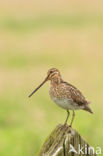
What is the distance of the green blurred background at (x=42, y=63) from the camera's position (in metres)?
9.04

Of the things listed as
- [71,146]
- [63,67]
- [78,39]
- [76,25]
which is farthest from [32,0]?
[71,146]

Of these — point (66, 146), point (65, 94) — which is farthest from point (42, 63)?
point (66, 146)

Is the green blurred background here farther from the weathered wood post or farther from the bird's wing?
the weathered wood post

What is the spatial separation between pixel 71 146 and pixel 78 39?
1310 cm

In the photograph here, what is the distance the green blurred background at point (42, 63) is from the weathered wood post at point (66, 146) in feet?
12.1

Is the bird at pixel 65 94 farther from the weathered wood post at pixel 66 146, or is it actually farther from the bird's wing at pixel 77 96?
the weathered wood post at pixel 66 146

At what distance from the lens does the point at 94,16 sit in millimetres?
22594

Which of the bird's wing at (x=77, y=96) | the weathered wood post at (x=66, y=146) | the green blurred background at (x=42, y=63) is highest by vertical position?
the green blurred background at (x=42, y=63)

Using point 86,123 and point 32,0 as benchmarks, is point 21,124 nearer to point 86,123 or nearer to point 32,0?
point 86,123

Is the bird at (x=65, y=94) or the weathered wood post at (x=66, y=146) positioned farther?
the bird at (x=65, y=94)

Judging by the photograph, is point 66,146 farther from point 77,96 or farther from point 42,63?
point 42,63

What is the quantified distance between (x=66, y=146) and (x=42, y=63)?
10.2 m

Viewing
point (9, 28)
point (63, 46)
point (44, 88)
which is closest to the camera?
point (44, 88)

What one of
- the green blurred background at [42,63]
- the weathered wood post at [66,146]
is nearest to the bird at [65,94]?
the weathered wood post at [66,146]
